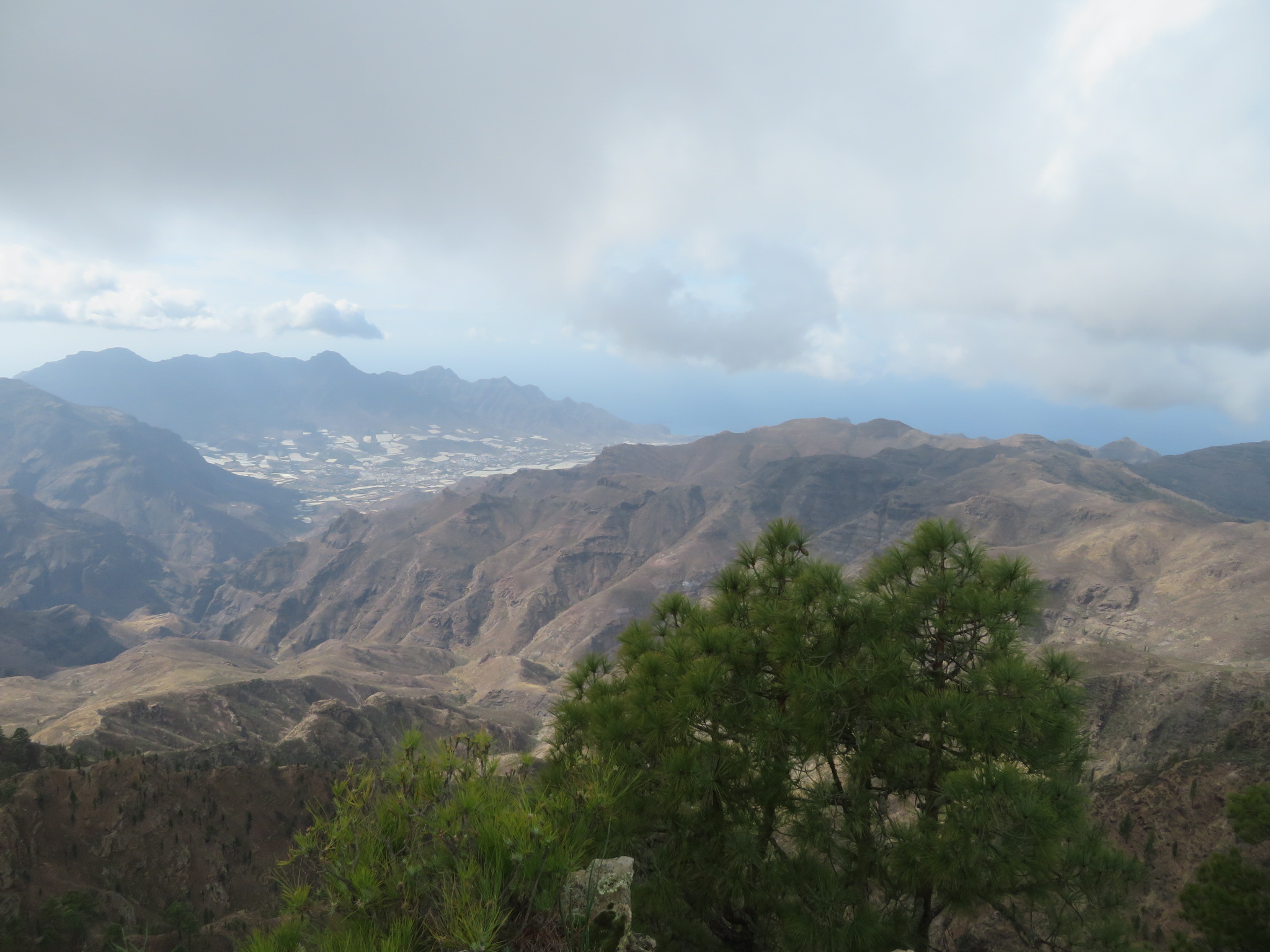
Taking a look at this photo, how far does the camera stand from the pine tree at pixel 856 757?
671 centimetres

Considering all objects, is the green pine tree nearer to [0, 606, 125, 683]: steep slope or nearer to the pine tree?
the pine tree

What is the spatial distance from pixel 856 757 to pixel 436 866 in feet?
16.9

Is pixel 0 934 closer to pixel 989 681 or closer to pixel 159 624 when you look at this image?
pixel 989 681

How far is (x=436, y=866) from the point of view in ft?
13.9

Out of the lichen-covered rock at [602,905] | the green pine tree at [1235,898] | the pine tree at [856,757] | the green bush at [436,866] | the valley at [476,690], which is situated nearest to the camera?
the green bush at [436,866]

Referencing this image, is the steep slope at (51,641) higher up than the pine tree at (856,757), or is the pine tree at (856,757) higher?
the pine tree at (856,757)

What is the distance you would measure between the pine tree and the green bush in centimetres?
224

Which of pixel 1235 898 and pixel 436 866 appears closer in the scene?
pixel 436 866

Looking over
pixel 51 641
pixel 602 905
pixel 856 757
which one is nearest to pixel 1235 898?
pixel 856 757

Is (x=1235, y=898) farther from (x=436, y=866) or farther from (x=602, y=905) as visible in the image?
(x=436, y=866)

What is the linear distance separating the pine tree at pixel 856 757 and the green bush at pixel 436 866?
2236 millimetres

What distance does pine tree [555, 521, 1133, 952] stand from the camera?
22.0ft

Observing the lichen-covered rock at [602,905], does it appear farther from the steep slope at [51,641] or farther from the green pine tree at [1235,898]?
the steep slope at [51,641]

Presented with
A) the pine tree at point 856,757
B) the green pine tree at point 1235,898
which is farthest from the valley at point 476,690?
the green pine tree at point 1235,898
